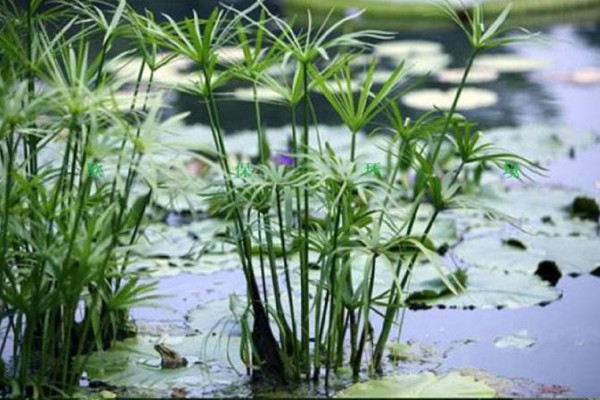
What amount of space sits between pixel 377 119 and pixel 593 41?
69.3 inches

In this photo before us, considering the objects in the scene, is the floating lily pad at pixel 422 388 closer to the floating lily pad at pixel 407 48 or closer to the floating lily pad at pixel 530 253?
the floating lily pad at pixel 530 253

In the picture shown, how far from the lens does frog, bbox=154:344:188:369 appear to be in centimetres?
236

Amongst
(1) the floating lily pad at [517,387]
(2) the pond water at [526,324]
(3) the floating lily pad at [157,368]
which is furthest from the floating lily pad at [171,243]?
(1) the floating lily pad at [517,387]

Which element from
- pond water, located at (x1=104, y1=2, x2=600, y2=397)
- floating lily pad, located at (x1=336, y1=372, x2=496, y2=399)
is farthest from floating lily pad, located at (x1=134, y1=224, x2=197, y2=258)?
floating lily pad, located at (x1=336, y1=372, x2=496, y2=399)

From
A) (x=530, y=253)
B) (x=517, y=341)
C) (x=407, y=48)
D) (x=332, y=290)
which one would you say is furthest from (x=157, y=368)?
(x=407, y=48)

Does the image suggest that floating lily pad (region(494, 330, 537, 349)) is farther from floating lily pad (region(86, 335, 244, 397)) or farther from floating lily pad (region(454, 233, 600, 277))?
floating lily pad (region(86, 335, 244, 397))

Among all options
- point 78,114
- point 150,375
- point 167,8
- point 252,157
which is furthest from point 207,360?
point 167,8

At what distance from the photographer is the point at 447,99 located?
4.71 m

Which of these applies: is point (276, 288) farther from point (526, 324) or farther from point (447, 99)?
point (447, 99)

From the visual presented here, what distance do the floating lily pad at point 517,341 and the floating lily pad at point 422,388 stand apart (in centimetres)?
55

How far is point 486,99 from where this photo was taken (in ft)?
15.4

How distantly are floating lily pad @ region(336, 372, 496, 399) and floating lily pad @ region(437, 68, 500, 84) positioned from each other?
314 cm

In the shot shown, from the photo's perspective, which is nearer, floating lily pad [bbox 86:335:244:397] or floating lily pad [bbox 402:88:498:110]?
floating lily pad [bbox 86:335:244:397]

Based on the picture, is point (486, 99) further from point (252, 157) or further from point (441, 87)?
point (252, 157)
